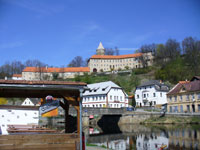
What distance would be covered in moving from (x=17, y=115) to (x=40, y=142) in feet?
6.89

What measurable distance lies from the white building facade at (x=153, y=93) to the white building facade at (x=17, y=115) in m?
68.7

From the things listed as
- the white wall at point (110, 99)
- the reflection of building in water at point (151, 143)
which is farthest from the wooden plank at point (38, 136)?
the white wall at point (110, 99)

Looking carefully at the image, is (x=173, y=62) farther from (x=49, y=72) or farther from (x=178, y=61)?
(x=49, y=72)

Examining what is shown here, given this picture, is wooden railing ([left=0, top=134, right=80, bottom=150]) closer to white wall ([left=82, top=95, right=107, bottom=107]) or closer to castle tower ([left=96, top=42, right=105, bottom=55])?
white wall ([left=82, top=95, right=107, bottom=107])

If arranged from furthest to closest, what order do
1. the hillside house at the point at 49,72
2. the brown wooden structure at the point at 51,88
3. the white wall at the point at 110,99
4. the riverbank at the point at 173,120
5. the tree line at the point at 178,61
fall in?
the hillside house at the point at 49,72 → the tree line at the point at 178,61 → the white wall at the point at 110,99 → the riverbank at the point at 173,120 → the brown wooden structure at the point at 51,88

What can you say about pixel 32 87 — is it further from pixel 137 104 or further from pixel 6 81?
pixel 137 104

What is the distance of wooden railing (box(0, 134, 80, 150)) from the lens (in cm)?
1156

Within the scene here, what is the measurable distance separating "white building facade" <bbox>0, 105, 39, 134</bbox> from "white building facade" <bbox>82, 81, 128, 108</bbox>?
191 feet

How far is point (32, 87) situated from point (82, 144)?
170 inches

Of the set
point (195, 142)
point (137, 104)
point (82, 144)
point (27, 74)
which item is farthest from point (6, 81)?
point (27, 74)

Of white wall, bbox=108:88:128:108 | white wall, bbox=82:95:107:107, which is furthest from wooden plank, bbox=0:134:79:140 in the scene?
white wall, bbox=108:88:128:108

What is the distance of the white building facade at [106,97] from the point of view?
71.3 meters

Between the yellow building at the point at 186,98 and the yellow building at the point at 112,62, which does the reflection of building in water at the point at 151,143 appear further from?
the yellow building at the point at 112,62

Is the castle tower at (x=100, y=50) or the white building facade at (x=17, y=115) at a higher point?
the castle tower at (x=100, y=50)
